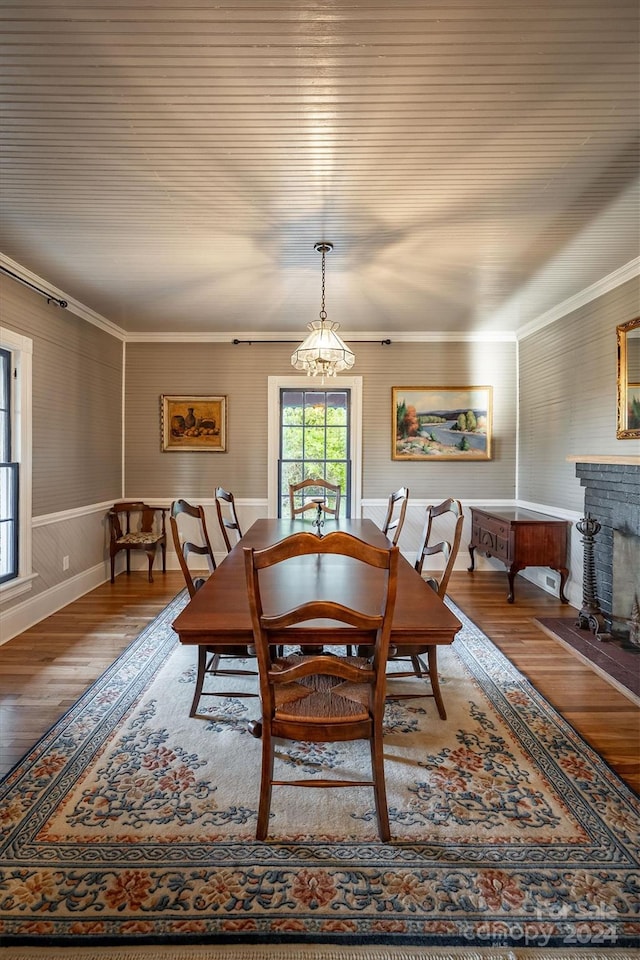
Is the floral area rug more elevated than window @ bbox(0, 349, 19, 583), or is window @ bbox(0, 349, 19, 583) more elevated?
window @ bbox(0, 349, 19, 583)

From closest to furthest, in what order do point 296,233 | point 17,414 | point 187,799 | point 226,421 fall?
point 187,799
point 296,233
point 17,414
point 226,421

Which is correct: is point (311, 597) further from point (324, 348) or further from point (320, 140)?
point (320, 140)

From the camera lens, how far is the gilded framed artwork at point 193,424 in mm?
5438

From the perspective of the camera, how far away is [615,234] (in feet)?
9.90

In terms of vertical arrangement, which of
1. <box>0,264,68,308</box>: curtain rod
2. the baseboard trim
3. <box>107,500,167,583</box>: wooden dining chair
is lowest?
the baseboard trim

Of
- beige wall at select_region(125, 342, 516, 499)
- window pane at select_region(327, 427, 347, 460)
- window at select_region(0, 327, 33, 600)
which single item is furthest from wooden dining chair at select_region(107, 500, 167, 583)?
window pane at select_region(327, 427, 347, 460)

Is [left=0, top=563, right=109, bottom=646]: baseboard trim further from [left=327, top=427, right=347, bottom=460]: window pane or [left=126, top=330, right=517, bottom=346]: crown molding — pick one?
[left=327, top=427, right=347, bottom=460]: window pane

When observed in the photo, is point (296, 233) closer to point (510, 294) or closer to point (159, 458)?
point (510, 294)

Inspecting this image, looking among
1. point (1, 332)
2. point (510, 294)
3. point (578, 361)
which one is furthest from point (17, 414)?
point (578, 361)

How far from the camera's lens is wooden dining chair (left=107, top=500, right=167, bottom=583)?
4863 mm

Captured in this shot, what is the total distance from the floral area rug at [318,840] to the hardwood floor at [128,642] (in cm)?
14

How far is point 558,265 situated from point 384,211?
1639 millimetres

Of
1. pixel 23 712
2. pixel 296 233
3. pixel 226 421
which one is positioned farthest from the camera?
pixel 226 421

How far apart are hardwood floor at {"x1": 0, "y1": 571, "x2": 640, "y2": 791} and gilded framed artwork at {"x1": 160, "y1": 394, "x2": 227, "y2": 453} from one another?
5.31 feet
